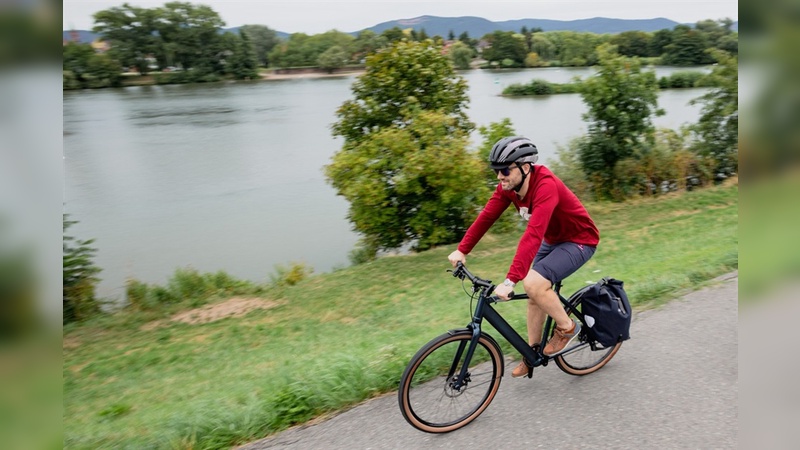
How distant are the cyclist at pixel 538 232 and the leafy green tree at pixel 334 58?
83.7ft

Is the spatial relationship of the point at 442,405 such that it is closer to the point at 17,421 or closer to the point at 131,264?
the point at 17,421

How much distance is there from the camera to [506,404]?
12.9ft

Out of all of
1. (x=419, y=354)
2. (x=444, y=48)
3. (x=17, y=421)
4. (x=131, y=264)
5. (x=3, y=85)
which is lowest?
(x=131, y=264)

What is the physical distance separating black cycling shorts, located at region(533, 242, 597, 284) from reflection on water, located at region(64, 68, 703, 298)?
45.7 ft

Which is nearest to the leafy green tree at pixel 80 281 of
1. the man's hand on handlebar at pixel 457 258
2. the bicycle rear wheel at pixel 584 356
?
the man's hand on handlebar at pixel 457 258

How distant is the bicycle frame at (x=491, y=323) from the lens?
145 inches

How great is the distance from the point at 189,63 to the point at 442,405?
98.0 ft

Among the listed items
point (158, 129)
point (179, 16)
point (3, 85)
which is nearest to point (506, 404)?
point (3, 85)

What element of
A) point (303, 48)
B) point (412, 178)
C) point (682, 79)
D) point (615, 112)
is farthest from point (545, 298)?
point (303, 48)

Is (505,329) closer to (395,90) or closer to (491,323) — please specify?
(491,323)

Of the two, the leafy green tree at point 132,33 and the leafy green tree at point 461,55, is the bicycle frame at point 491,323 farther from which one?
the leafy green tree at point 132,33

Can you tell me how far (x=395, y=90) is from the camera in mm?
17906

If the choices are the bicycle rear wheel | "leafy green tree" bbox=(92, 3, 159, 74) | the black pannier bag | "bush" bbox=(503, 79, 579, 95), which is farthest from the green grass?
"bush" bbox=(503, 79, 579, 95)

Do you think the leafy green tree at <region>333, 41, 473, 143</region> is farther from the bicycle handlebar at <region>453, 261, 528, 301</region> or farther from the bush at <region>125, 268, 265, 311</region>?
the bicycle handlebar at <region>453, 261, 528, 301</region>
